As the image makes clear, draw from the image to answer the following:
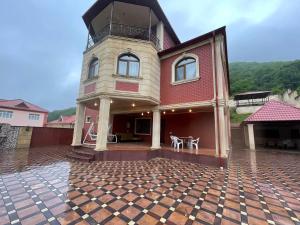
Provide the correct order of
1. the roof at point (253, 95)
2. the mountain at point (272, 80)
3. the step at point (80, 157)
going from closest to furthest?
the step at point (80, 157)
the roof at point (253, 95)
the mountain at point (272, 80)

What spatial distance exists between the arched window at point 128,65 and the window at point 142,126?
4.91 m

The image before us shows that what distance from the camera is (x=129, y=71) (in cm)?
779

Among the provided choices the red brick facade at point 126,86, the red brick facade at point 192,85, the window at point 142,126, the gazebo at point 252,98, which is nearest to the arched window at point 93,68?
the red brick facade at point 126,86

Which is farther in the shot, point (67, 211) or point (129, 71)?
point (129, 71)

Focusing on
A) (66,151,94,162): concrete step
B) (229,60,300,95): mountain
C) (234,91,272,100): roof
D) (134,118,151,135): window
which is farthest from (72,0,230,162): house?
(229,60,300,95): mountain

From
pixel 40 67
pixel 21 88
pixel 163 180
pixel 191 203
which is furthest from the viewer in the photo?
pixel 21 88

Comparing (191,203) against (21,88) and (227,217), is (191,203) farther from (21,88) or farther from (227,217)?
(21,88)

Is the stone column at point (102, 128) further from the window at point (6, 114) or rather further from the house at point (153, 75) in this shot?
the window at point (6, 114)

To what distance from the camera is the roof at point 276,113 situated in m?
10.9

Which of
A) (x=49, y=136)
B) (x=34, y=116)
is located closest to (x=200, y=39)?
(x=49, y=136)

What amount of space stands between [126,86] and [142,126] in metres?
5.34

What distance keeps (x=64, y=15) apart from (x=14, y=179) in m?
Answer: 133

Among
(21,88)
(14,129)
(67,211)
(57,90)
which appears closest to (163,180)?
(67,211)

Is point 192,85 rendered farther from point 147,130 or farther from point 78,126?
point 78,126
